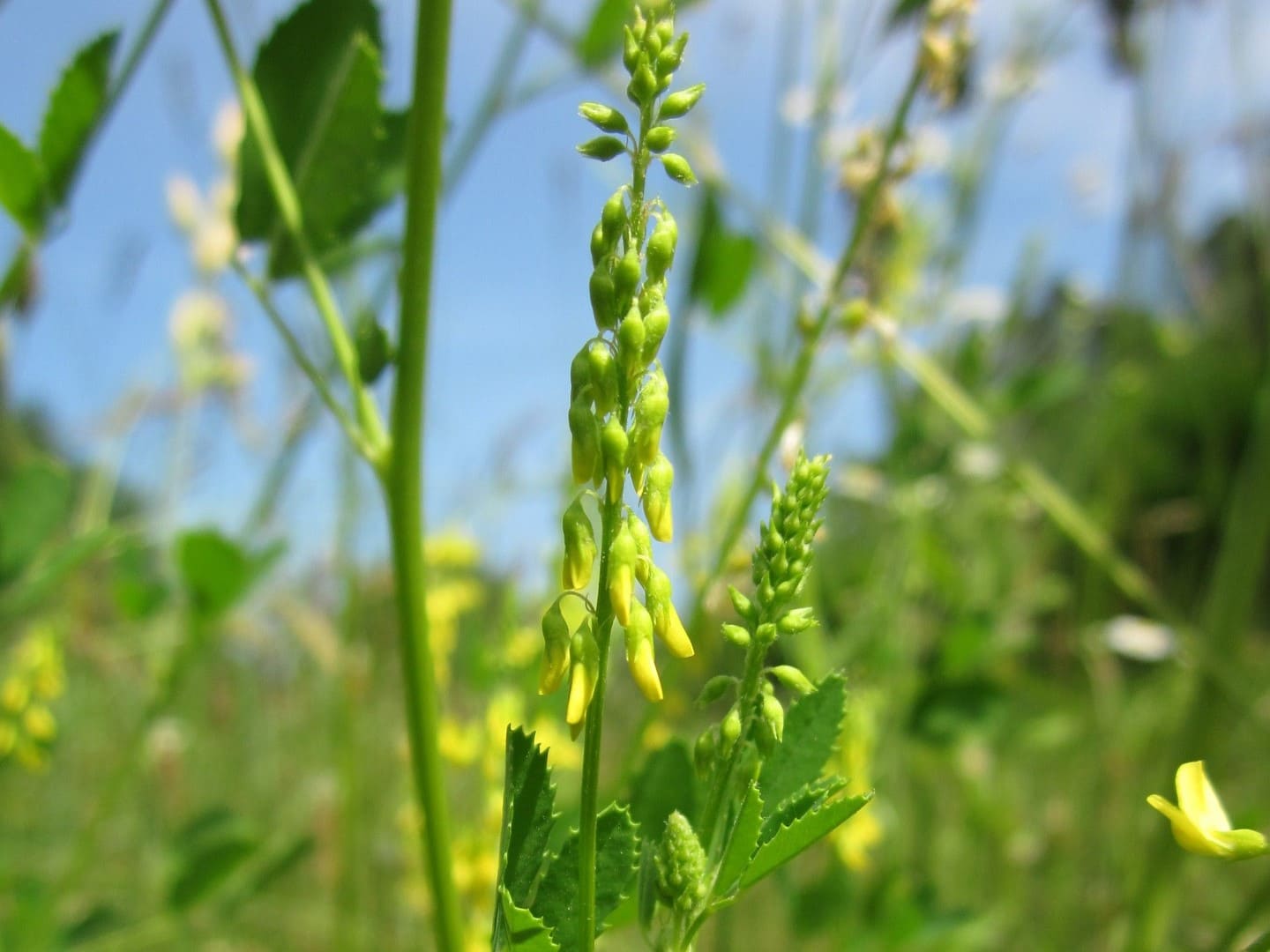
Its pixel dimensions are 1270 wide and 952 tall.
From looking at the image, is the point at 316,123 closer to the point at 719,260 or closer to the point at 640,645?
the point at 640,645

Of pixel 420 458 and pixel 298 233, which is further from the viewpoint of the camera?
pixel 298 233

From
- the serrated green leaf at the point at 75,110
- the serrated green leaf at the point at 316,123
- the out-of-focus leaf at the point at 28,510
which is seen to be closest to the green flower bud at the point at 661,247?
the serrated green leaf at the point at 316,123

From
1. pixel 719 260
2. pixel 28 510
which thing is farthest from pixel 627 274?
pixel 719 260

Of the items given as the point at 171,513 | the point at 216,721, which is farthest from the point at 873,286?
the point at 216,721

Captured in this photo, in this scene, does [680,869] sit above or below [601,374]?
below

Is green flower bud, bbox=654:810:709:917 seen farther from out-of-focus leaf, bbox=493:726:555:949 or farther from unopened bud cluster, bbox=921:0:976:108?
unopened bud cluster, bbox=921:0:976:108

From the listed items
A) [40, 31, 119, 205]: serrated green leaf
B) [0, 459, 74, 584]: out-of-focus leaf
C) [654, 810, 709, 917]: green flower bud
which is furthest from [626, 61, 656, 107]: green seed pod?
[0, 459, 74, 584]: out-of-focus leaf

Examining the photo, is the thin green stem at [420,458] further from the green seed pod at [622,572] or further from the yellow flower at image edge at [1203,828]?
the yellow flower at image edge at [1203,828]
